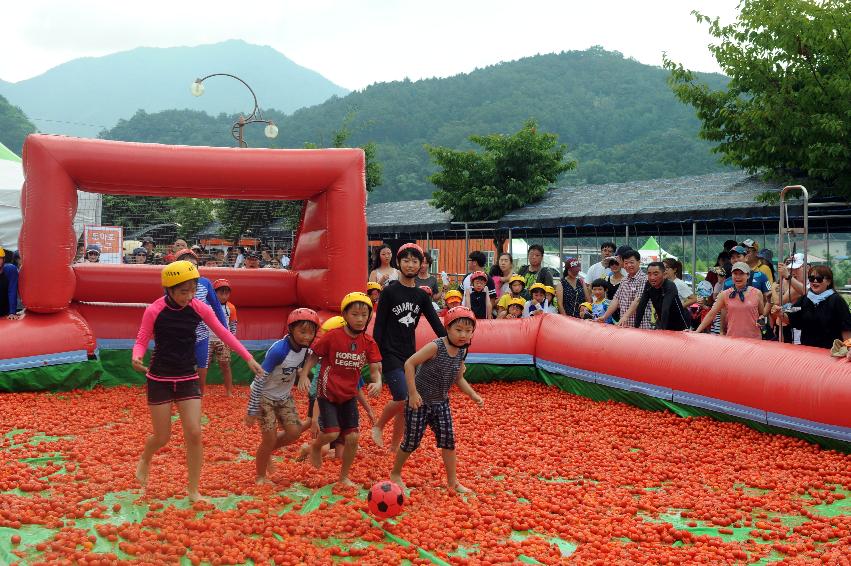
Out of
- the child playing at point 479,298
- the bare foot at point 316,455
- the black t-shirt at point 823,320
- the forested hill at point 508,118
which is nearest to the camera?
the bare foot at point 316,455

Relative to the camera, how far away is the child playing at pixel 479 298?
1121cm

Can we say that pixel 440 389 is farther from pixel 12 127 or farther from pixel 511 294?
pixel 12 127

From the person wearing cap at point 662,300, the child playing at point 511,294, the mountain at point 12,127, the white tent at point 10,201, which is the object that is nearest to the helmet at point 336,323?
the person wearing cap at point 662,300

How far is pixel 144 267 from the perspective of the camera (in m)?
10.2

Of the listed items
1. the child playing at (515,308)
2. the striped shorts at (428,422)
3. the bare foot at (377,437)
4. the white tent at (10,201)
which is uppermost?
the white tent at (10,201)

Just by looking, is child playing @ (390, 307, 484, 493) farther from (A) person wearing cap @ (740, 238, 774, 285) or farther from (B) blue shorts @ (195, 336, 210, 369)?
(A) person wearing cap @ (740, 238, 774, 285)

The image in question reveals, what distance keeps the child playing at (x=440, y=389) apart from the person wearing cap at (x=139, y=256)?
21.1ft

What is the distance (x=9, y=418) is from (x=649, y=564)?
20.5 ft

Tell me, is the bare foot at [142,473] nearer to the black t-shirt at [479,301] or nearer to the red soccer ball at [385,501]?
the red soccer ball at [385,501]

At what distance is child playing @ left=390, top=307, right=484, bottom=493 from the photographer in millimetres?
5777

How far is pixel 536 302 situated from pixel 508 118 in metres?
54.4

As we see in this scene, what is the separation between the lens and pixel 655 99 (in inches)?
2474

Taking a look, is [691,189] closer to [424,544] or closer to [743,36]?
[743,36]

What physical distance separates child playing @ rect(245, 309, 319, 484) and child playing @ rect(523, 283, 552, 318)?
5.68m
